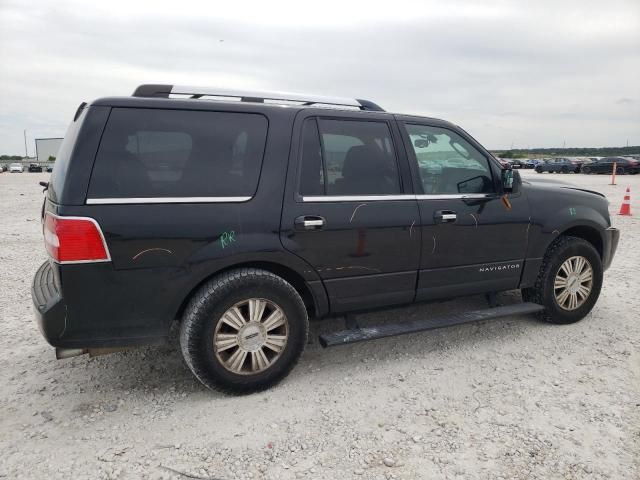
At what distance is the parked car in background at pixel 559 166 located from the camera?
1446 inches

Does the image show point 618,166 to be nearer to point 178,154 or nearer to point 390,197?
point 390,197

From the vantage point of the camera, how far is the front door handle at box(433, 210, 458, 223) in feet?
12.1

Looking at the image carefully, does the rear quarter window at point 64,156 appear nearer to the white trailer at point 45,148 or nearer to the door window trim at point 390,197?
the door window trim at point 390,197

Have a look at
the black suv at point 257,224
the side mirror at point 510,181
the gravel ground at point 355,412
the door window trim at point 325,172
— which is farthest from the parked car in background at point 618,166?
the door window trim at point 325,172

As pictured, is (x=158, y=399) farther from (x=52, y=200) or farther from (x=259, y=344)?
(x=52, y=200)

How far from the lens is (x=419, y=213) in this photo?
363cm

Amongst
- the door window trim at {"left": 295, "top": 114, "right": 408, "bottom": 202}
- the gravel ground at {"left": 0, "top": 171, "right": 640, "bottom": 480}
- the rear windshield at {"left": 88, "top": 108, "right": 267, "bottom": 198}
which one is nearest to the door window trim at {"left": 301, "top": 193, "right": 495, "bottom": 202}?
the door window trim at {"left": 295, "top": 114, "right": 408, "bottom": 202}

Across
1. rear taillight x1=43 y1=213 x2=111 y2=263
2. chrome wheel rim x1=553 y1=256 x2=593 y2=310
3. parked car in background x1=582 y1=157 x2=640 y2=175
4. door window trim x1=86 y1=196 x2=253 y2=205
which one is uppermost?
parked car in background x1=582 y1=157 x2=640 y2=175

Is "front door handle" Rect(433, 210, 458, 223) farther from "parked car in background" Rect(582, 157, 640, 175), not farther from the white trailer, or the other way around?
the white trailer

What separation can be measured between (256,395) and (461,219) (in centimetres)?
204

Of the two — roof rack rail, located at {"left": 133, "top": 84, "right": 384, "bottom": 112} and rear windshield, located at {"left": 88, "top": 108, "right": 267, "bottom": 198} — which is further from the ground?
roof rack rail, located at {"left": 133, "top": 84, "right": 384, "bottom": 112}

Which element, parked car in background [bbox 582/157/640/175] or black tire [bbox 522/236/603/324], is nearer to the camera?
black tire [bbox 522/236/603/324]

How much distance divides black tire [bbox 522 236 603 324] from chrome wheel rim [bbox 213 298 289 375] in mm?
2471

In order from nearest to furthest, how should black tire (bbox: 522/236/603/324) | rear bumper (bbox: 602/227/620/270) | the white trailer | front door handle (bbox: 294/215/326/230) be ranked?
front door handle (bbox: 294/215/326/230) < black tire (bbox: 522/236/603/324) < rear bumper (bbox: 602/227/620/270) < the white trailer
